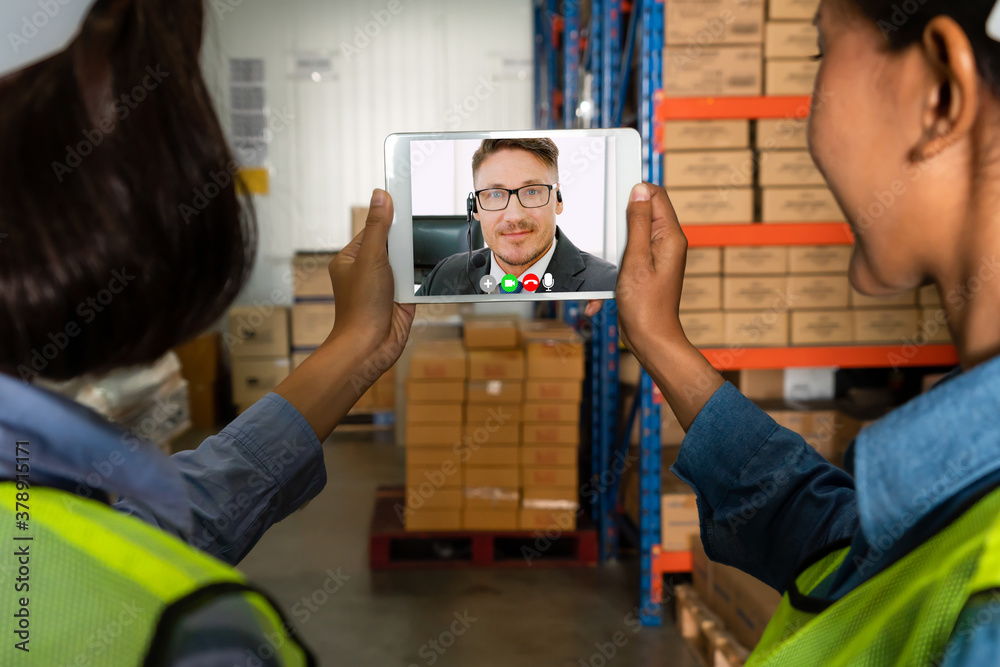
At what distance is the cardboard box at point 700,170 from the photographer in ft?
10.00

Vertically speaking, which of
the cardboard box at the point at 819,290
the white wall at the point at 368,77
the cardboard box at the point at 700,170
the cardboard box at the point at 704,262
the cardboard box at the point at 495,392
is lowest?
the cardboard box at the point at 495,392

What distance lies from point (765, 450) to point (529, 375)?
8.98 ft

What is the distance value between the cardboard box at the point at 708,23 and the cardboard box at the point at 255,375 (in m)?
5.08

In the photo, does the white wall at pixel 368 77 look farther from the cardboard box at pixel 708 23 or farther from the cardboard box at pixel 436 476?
the cardboard box at pixel 708 23

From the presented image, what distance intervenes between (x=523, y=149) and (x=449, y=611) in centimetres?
265

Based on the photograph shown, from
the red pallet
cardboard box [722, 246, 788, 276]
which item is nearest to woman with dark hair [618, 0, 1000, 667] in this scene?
cardboard box [722, 246, 788, 276]

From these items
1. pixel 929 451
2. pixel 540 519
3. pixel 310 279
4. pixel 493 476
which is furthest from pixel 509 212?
pixel 310 279

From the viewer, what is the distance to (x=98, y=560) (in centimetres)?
51

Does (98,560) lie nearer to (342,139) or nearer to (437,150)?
(437,150)

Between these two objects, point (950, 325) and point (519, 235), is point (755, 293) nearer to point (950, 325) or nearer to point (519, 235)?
point (519, 235)

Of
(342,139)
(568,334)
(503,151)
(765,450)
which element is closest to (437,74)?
(342,139)

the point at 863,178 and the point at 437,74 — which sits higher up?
the point at 437,74

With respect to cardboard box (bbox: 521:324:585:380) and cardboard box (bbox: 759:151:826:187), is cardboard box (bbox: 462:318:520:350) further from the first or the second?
cardboard box (bbox: 759:151:826:187)

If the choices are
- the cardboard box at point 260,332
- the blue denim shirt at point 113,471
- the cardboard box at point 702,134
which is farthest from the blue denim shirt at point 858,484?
the cardboard box at point 260,332
